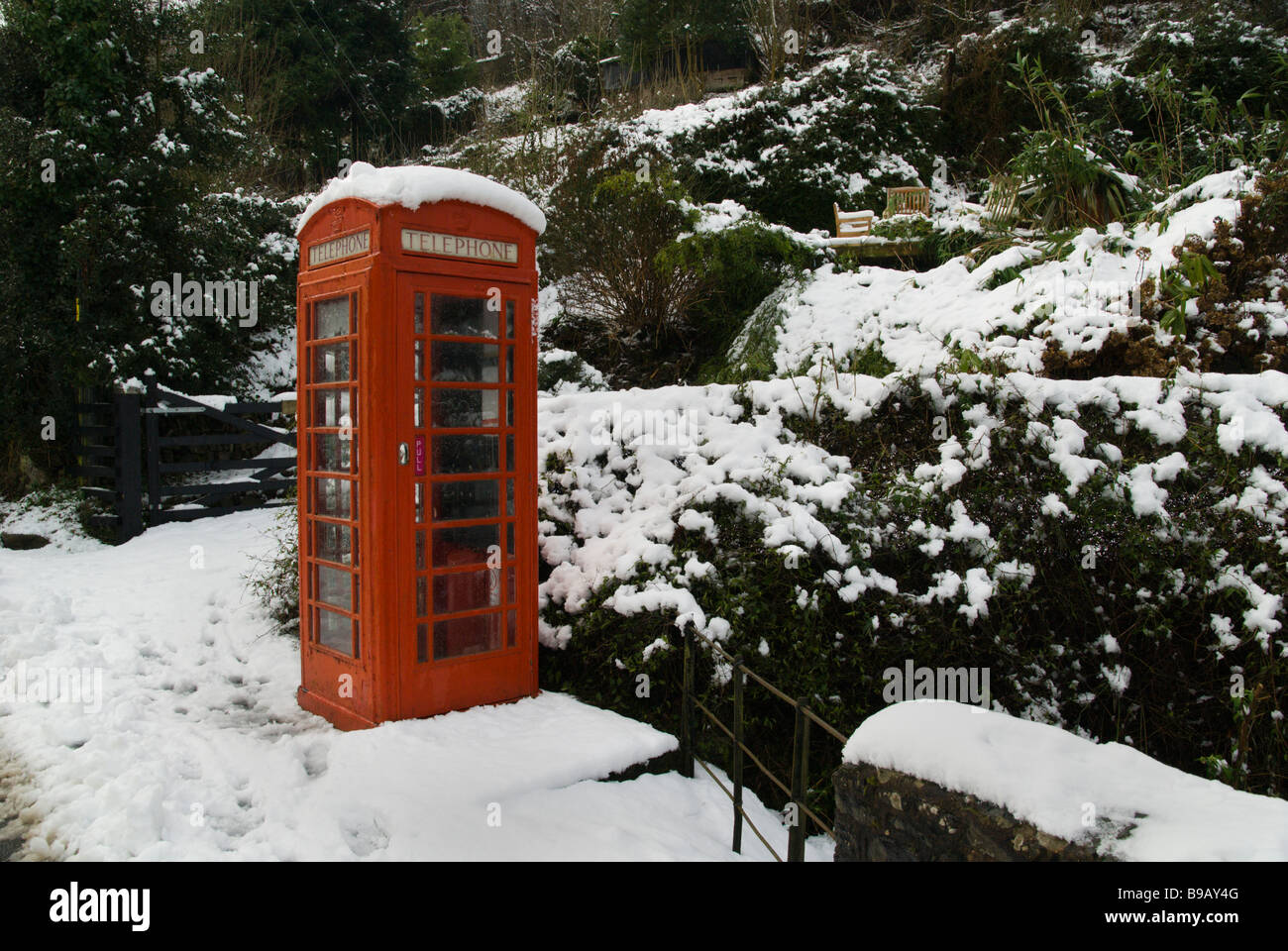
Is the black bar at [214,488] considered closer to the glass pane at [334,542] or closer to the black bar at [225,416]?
the black bar at [225,416]

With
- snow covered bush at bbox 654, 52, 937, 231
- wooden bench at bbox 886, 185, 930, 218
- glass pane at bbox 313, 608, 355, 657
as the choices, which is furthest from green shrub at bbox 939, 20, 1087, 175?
glass pane at bbox 313, 608, 355, 657

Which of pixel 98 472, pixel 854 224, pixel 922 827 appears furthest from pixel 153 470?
pixel 854 224

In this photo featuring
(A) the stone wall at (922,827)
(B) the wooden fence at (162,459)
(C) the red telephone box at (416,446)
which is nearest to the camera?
(A) the stone wall at (922,827)

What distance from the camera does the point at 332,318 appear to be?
4.21 metres

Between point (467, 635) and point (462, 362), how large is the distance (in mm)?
1446

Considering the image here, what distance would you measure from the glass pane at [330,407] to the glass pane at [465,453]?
1.62 feet

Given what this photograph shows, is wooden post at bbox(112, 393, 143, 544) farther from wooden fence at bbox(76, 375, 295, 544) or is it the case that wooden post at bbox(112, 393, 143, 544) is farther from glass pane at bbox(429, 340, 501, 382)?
glass pane at bbox(429, 340, 501, 382)

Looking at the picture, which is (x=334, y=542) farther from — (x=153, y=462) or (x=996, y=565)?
(x=153, y=462)

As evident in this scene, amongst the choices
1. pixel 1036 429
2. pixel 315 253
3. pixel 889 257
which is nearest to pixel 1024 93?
pixel 889 257

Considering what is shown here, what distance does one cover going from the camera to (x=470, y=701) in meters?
4.27

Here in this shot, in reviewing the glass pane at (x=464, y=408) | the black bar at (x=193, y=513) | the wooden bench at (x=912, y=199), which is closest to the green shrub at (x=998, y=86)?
the wooden bench at (x=912, y=199)

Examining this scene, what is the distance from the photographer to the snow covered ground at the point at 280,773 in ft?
10.3

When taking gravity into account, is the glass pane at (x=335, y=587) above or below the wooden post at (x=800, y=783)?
above
